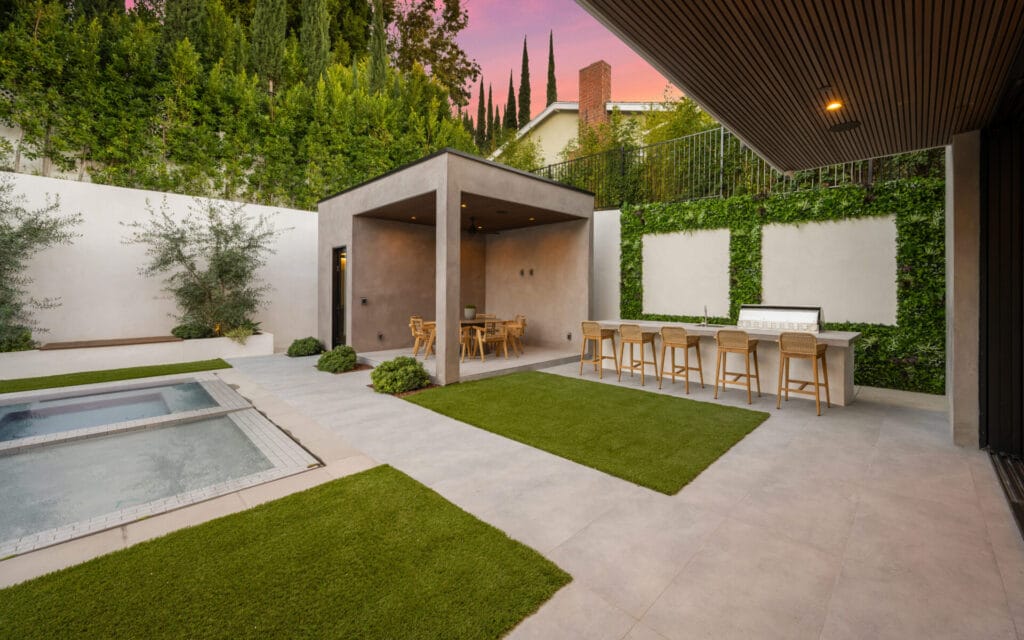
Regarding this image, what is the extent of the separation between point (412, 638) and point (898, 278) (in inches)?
328

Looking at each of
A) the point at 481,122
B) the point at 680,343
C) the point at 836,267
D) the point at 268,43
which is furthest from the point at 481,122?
the point at 680,343

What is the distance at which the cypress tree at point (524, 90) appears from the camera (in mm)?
30016

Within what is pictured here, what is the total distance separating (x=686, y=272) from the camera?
28.6 ft

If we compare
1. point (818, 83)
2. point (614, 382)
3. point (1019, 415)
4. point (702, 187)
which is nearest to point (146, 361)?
point (614, 382)

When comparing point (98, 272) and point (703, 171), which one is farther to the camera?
point (703, 171)

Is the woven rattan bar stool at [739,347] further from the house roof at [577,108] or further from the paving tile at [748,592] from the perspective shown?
the house roof at [577,108]

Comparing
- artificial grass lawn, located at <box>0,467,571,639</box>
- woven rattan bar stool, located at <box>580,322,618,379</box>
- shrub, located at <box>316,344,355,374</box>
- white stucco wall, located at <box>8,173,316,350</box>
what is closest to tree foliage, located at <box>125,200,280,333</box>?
white stucco wall, located at <box>8,173,316,350</box>

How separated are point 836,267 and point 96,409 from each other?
11460 millimetres

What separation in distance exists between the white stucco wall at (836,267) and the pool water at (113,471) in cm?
842

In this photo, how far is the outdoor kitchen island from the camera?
5398 millimetres

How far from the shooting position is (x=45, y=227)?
762 centimetres

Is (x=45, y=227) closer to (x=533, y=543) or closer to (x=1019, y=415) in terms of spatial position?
(x=533, y=543)

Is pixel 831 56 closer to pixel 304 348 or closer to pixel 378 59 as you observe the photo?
pixel 304 348

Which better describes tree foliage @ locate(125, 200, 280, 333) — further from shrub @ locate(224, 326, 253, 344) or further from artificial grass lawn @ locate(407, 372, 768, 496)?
artificial grass lawn @ locate(407, 372, 768, 496)
